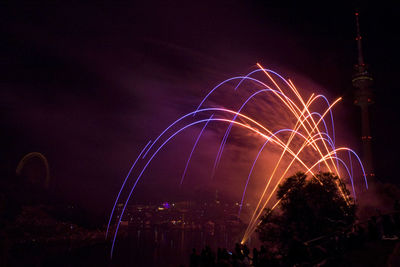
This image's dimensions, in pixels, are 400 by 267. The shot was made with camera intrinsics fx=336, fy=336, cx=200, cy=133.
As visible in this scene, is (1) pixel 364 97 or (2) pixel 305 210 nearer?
(2) pixel 305 210

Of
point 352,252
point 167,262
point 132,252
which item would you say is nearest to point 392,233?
point 352,252

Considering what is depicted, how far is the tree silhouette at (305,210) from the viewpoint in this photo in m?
23.2

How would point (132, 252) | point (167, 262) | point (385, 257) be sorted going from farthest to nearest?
point (132, 252) → point (167, 262) → point (385, 257)

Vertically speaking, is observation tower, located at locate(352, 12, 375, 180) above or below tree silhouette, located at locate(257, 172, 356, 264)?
above

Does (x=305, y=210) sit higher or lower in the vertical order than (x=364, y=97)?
lower

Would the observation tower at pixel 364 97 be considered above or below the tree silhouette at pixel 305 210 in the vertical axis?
above

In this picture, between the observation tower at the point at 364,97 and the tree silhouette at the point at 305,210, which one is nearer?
the tree silhouette at the point at 305,210

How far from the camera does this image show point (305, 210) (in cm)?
2372

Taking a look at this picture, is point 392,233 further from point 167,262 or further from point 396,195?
point 167,262

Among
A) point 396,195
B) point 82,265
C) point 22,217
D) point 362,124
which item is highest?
point 362,124

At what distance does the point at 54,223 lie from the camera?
15625cm

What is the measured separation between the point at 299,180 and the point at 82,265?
8389cm

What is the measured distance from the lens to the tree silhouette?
2323cm

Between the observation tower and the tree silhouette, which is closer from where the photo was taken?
the tree silhouette
